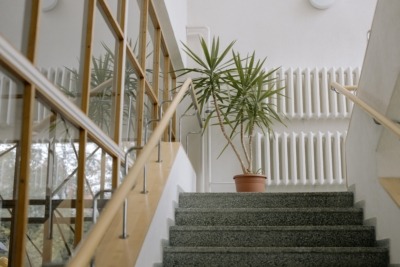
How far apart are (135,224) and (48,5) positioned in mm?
1264

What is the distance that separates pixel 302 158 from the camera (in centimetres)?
658

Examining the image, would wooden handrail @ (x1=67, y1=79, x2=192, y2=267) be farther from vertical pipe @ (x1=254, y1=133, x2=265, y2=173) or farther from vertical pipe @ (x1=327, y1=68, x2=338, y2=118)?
vertical pipe @ (x1=327, y1=68, x2=338, y2=118)

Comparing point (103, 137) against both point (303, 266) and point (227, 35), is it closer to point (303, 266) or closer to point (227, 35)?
point (303, 266)

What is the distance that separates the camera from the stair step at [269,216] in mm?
4215

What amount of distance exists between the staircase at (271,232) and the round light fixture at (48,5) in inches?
67.7

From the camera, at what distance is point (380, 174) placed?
149 inches

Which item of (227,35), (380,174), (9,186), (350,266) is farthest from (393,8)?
(227,35)

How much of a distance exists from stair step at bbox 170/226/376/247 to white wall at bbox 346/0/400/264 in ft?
0.55

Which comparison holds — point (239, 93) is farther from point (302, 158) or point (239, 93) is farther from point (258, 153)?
point (302, 158)

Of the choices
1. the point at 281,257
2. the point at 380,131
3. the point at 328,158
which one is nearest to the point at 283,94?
A: the point at 328,158

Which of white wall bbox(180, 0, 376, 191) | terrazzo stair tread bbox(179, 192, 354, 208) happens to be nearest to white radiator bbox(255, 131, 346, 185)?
white wall bbox(180, 0, 376, 191)

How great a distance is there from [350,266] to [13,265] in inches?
85.6

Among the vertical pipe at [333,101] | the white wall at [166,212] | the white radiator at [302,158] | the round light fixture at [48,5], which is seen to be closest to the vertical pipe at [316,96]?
the vertical pipe at [333,101]

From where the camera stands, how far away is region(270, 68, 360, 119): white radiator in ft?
22.1
